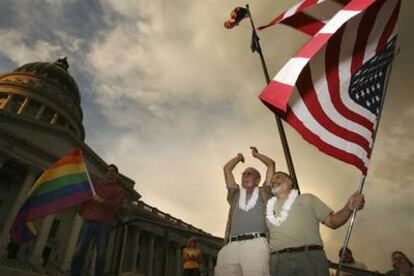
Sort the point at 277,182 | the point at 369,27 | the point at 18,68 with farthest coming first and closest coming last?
the point at 18,68 → the point at 369,27 → the point at 277,182

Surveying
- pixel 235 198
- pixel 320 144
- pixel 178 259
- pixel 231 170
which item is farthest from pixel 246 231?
pixel 178 259

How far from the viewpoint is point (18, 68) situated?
203ft

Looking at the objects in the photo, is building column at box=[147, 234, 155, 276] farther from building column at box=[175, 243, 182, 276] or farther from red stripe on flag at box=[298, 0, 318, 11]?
red stripe on flag at box=[298, 0, 318, 11]

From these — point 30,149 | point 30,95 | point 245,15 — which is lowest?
point 245,15

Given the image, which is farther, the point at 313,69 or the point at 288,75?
the point at 313,69

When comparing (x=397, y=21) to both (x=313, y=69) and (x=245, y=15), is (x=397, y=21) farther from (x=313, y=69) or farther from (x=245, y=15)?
(x=245, y=15)

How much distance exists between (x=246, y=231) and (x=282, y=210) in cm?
53

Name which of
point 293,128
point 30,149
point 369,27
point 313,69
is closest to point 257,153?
point 293,128

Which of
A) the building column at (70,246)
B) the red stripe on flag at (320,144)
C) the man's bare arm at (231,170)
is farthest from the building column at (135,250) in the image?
the red stripe on flag at (320,144)

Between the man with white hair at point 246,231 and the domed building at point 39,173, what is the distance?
15.4m

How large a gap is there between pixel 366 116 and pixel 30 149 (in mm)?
33146

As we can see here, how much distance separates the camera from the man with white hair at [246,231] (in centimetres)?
416

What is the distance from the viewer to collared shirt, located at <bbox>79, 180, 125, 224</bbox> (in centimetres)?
666

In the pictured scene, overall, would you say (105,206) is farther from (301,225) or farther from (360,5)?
(360,5)
